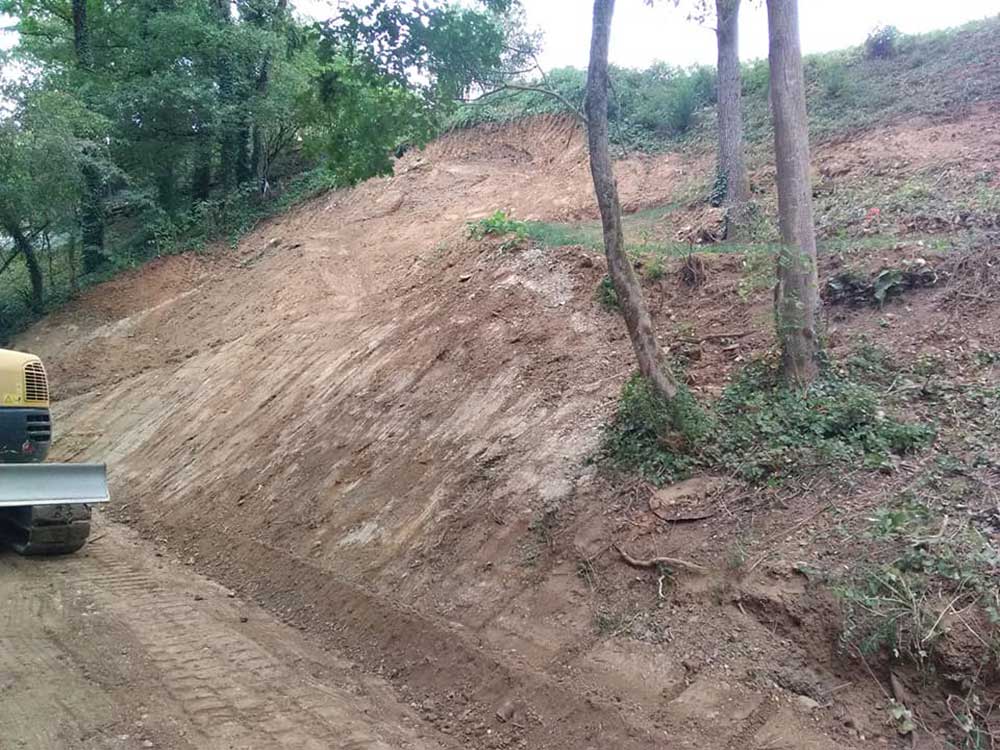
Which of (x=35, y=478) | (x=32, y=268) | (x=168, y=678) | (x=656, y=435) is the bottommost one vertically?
(x=168, y=678)

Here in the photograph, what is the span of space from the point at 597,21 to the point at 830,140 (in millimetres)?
8285

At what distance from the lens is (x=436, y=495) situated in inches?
326

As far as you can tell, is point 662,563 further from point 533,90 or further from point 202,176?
point 202,176

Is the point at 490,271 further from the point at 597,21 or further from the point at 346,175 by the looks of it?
the point at 597,21

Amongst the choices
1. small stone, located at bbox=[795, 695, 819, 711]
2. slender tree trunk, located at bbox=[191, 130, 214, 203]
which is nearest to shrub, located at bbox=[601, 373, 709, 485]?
small stone, located at bbox=[795, 695, 819, 711]

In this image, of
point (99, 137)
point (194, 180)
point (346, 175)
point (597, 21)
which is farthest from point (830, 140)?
point (194, 180)

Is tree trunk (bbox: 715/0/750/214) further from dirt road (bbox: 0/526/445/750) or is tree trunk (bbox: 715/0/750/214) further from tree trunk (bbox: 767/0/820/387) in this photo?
dirt road (bbox: 0/526/445/750)

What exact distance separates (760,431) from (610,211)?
2.20m

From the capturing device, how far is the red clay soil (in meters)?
5.21

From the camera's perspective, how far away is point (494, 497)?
7.74 m

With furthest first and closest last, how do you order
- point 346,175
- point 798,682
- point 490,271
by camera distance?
1. point 490,271
2. point 346,175
3. point 798,682

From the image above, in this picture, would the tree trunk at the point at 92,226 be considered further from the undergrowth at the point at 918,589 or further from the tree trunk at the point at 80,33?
the undergrowth at the point at 918,589

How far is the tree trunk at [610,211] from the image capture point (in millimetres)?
7125

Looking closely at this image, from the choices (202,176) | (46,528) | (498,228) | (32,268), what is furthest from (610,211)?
(202,176)
